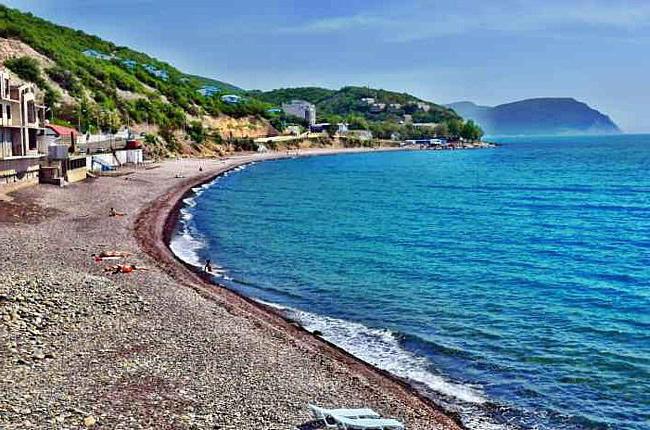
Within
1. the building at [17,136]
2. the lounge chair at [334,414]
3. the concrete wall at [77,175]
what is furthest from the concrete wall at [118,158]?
the lounge chair at [334,414]

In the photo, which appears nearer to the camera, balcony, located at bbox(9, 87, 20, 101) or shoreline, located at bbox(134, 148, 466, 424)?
shoreline, located at bbox(134, 148, 466, 424)

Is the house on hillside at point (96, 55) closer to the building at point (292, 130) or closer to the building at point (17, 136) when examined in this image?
the building at point (292, 130)

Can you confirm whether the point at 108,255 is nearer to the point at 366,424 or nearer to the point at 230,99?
the point at 366,424

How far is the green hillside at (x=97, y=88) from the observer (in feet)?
310

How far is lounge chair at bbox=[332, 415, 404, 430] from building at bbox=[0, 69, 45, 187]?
40.6 meters

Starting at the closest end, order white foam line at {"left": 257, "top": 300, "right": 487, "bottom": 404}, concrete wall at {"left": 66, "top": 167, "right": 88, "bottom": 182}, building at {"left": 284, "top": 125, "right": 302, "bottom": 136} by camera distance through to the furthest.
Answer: white foam line at {"left": 257, "top": 300, "right": 487, "bottom": 404}
concrete wall at {"left": 66, "top": 167, "right": 88, "bottom": 182}
building at {"left": 284, "top": 125, "right": 302, "bottom": 136}

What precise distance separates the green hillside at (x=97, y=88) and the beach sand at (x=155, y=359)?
2802 inches

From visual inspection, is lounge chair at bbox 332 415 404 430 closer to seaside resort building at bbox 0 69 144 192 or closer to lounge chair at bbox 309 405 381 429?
lounge chair at bbox 309 405 381 429

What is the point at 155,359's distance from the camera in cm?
1636

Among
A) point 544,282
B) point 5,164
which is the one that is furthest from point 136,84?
point 544,282

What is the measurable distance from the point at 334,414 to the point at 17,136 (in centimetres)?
4716

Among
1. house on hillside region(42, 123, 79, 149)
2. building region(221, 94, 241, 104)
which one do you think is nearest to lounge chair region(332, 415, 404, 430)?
house on hillside region(42, 123, 79, 149)

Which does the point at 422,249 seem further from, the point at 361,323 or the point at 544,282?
the point at 361,323

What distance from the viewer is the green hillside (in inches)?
3720
